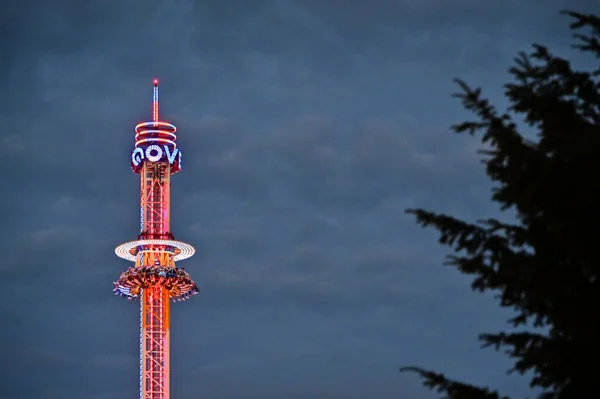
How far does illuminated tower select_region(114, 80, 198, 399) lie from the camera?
139m

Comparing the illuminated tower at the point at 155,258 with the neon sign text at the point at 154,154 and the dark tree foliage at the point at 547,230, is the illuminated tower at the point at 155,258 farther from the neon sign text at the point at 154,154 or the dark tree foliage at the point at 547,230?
the dark tree foliage at the point at 547,230

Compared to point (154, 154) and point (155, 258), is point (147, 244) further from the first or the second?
point (154, 154)

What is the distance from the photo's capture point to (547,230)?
65.8ft

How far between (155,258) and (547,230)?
123827 millimetres

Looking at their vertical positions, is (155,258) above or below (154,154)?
below

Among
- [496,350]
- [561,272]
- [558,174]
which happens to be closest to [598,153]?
[558,174]

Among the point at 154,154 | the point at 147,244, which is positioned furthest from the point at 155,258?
the point at 154,154

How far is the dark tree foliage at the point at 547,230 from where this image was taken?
19.3 m

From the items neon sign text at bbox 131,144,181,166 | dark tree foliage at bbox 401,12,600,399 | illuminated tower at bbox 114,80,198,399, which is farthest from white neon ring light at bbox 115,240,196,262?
dark tree foliage at bbox 401,12,600,399

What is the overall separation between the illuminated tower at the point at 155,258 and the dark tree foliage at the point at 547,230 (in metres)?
120

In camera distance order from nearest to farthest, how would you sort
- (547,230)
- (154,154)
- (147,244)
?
(547,230) → (147,244) → (154,154)

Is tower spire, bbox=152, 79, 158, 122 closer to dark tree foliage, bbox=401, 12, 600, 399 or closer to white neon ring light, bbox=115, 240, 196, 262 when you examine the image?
white neon ring light, bbox=115, 240, 196, 262

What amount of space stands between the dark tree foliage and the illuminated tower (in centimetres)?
11981

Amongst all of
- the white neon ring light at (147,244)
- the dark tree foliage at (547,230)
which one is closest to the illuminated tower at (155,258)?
the white neon ring light at (147,244)
